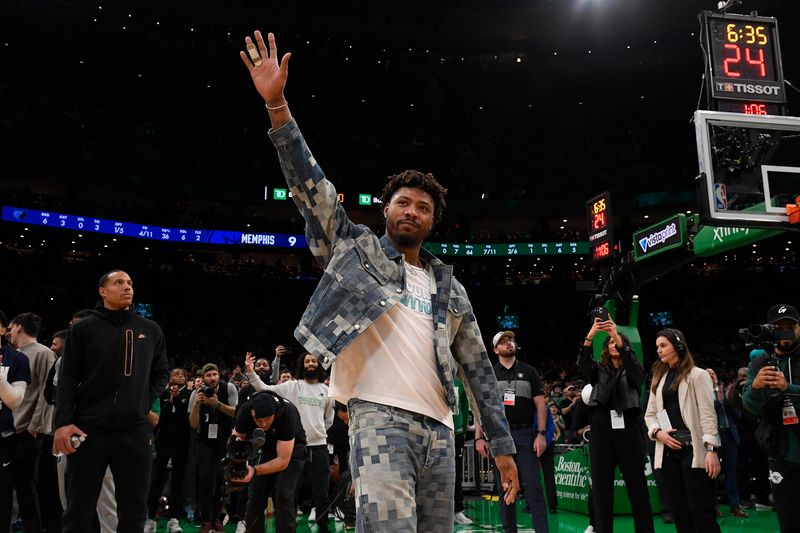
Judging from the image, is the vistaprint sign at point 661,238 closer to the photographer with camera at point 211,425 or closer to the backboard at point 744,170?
the backboard at point 744,170

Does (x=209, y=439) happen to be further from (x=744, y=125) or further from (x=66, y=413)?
(x=744, y=125)

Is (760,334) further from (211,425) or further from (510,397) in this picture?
(211,425)

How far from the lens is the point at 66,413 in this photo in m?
4.37

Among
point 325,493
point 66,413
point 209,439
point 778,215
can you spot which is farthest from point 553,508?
point 66,413

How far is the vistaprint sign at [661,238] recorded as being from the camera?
8.75m

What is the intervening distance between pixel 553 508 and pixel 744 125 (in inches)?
242

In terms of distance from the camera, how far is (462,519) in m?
8.80

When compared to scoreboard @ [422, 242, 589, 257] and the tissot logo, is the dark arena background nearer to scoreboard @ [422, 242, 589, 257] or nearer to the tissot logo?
scoreboard @ [422, 242, 589, 257]

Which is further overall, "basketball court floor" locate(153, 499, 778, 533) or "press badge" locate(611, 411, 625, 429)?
"basketball court floor" locate(153, 499, 778, 533)

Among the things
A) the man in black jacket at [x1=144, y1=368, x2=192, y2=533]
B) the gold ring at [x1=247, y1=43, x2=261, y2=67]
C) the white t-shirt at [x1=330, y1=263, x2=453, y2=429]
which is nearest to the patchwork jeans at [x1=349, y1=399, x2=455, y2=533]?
the white t-shirt at [x1=330, y1=263, x2=453, y2=429]

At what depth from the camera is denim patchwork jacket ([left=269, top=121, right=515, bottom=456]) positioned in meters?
2.46

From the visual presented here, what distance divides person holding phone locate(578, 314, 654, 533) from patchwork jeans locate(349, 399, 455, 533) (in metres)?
3.78

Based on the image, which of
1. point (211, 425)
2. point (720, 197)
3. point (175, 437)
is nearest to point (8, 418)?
point (211, 425)

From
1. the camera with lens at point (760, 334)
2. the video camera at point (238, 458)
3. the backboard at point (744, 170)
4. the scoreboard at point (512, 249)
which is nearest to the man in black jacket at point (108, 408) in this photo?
the video camera at point (238, 458)
